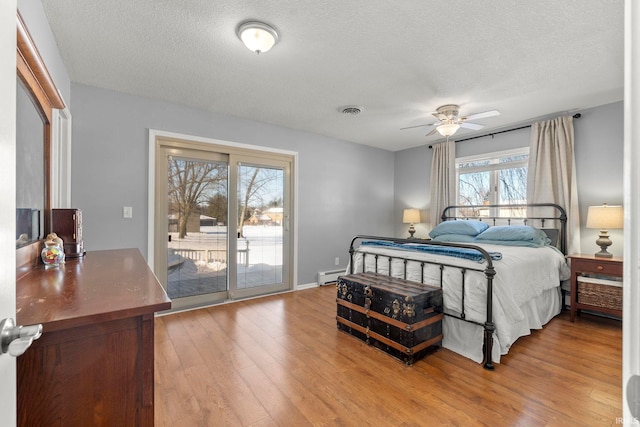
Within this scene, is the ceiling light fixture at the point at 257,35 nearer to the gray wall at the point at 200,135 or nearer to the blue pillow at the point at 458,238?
the gray wall at the point at 200,135

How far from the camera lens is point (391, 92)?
10.2ft

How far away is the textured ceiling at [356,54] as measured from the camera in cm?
188

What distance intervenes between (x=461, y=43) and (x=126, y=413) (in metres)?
2.84

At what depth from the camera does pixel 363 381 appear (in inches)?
79.9

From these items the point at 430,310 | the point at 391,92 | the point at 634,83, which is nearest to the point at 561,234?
the point at 430,310

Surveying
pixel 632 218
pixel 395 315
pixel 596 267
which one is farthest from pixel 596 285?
pixel 632 218

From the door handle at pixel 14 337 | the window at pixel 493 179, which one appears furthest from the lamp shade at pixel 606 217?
the door handle at pixel 14 337

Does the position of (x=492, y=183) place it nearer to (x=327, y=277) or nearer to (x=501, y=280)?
(x=501, y=280)

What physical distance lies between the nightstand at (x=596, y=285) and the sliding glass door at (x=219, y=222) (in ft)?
11.4

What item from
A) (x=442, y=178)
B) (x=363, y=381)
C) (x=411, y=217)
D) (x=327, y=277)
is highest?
(x=442, y=178)

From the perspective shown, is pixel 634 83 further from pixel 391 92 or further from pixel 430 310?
pixel 391 92

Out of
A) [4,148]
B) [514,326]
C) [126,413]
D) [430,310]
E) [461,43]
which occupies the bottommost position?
[514,326]

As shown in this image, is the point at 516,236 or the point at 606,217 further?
the point at 516,236

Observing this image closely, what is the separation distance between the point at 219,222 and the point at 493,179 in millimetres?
4040
